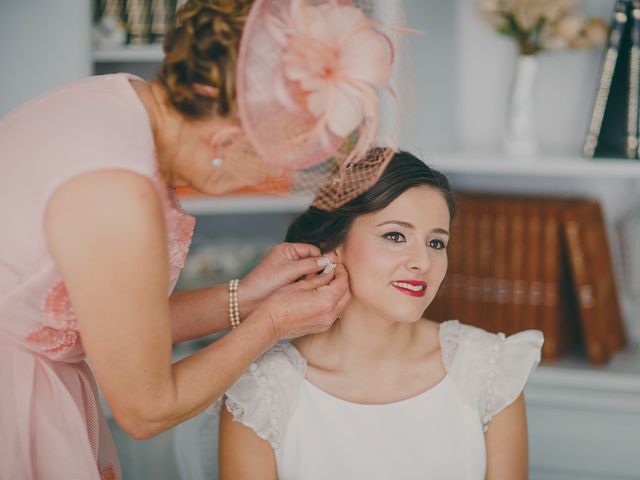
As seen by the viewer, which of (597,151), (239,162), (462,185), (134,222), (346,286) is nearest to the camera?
(134,222)

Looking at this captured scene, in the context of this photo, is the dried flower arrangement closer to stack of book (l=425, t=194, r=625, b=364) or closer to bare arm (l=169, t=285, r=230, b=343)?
stack of book (l=425, t=194, r=625, b=364)

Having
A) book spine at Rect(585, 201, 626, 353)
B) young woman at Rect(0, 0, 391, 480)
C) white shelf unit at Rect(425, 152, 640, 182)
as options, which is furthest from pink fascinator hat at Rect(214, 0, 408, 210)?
book spine at Rect(585, 201, 626, 353)

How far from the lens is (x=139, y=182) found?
1120 mm

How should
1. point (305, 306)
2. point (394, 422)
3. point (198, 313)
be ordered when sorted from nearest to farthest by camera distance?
point (305, 306)
point (198, 313)
point (394, 422)

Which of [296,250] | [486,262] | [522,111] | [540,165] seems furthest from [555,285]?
[296,250]

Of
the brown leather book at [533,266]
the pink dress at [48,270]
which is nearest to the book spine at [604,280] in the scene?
the brown leather book at [533,266]

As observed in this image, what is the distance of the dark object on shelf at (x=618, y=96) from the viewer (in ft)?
7.41

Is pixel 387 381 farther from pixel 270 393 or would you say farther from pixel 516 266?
pixel 516 266

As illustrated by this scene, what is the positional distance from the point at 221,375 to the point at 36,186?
376 mm

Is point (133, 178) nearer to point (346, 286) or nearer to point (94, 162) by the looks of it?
point (94, 162)

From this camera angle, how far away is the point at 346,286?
1.56 metres

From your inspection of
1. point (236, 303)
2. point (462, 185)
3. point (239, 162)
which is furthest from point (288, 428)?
point (462, 185)

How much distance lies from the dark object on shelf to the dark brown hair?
29.8 inches

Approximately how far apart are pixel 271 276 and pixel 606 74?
1.20 m
